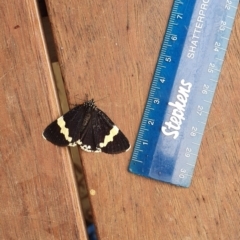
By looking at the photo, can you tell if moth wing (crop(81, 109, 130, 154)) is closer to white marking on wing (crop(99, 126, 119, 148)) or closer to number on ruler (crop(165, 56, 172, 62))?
white marking on wing (crop(99, 126, 119, 148))

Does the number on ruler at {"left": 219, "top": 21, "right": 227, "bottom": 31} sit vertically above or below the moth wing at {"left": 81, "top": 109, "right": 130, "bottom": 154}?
above

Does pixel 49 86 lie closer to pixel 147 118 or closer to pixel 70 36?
pixel 70 36

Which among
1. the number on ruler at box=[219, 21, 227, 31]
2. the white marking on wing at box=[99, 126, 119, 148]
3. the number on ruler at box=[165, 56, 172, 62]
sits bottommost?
the white marking on wing at box=[99, 126, 119, 148]

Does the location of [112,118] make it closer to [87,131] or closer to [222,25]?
[87,131]

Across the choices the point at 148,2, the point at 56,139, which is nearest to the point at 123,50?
the point at 148,2

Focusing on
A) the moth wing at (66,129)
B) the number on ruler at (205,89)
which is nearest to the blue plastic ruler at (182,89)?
the number on ruler at (205,89)

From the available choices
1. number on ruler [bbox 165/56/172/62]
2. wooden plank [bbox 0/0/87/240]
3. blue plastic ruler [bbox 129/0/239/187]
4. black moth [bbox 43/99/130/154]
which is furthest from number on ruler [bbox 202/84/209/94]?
wooden plank [bbox 0/0/87/240]
